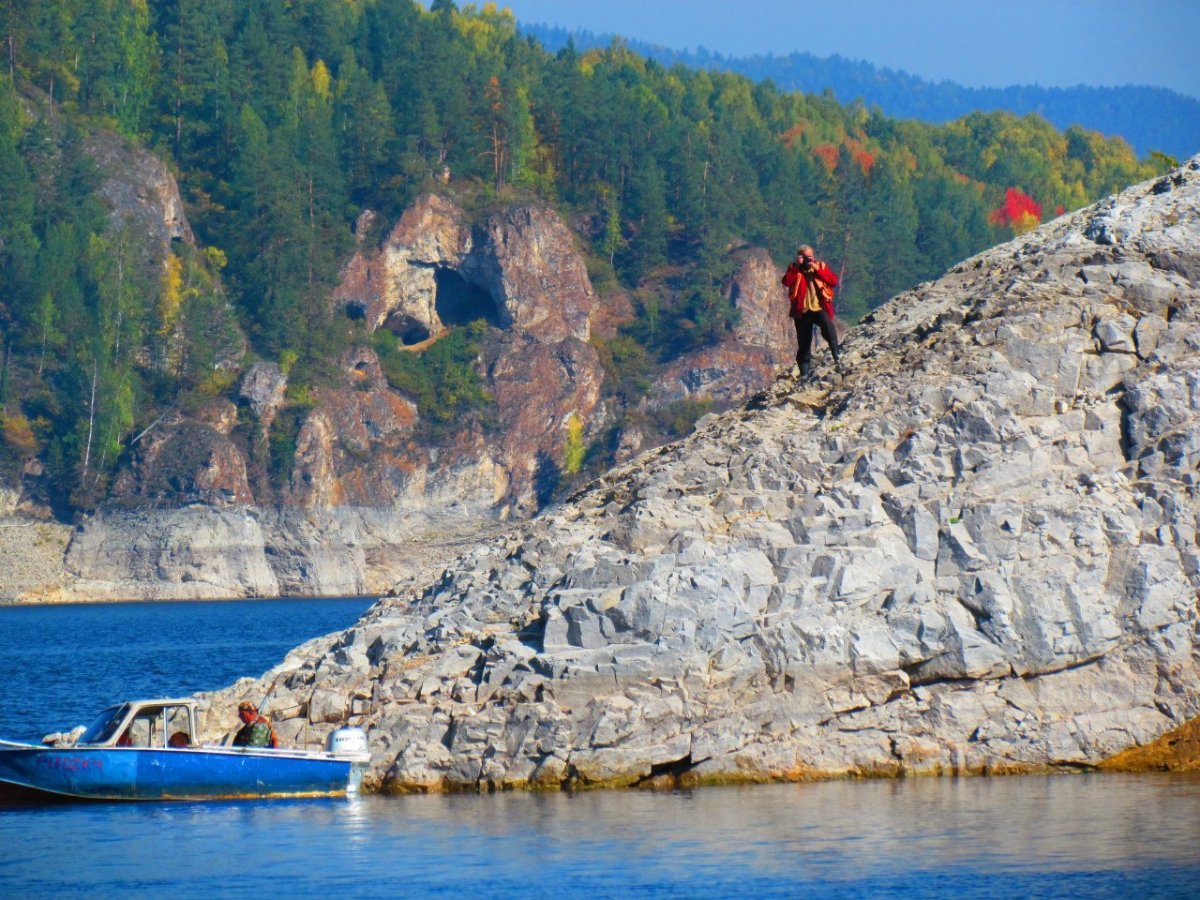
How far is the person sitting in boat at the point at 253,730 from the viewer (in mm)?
27703

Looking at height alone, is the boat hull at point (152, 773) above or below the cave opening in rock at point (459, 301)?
below

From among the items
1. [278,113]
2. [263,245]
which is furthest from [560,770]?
[278,113]

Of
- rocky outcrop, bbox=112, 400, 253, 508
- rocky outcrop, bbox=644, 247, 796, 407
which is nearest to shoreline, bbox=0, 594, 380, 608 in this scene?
rocky outcrop, bbox=112, 400, 253, 508

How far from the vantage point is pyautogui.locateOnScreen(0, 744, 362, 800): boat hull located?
27.6 m

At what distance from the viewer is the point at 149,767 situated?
Answer: 27.7 metres

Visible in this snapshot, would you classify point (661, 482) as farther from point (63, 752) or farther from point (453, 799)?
point (63, 752)

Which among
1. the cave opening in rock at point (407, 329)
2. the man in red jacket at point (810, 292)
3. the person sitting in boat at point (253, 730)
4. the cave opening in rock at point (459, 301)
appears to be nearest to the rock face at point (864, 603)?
the person sitting in boat at point (253, 730)

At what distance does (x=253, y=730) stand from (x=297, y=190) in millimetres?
127716

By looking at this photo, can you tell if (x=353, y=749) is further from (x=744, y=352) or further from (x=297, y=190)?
(x=744, y=352)

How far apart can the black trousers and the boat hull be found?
35.8ft

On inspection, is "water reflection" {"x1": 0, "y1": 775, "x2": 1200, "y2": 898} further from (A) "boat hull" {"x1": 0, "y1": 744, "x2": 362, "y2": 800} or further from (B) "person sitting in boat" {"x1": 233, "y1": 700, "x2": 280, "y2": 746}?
(B) "person sitting in boat" {"x1": 233, "y1": 700, "x2": 280, "y2": 746}

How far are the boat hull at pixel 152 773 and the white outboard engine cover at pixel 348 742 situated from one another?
0.51m

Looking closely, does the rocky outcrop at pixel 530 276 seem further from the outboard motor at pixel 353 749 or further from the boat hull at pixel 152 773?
the outboard motor at pixel 353 749

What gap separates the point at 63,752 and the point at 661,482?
10024mm
